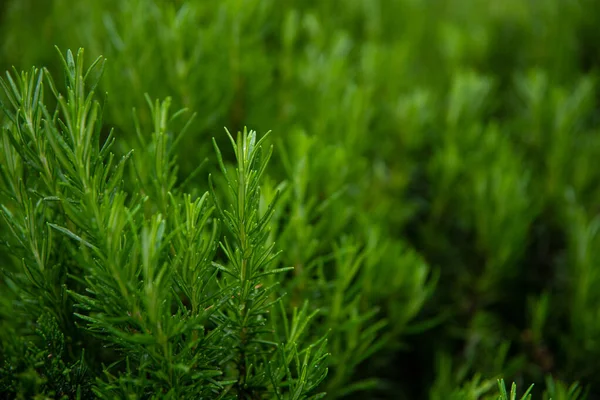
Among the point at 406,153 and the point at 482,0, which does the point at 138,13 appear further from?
the point at 482,0

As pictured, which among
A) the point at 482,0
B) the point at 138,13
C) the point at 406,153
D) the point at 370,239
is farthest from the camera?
the point at 482,0

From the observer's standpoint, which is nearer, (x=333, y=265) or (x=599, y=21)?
(x=333, y=265)

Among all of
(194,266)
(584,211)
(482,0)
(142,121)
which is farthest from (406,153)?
(482,0)

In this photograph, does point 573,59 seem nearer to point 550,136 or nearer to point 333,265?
point 550,136

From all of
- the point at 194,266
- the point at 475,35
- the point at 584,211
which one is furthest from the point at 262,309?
the point at 475,35

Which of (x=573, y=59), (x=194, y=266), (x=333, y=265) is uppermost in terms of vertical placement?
(x=573, y=59)

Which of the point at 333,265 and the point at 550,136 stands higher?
the point at 550,136

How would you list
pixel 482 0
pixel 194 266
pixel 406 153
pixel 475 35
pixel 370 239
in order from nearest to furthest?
pixel 194 266, pixel 370 239, pixel 406 153, pixel 475 35, pixel 482 0
